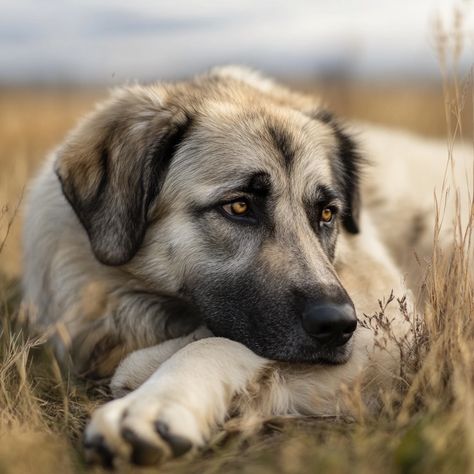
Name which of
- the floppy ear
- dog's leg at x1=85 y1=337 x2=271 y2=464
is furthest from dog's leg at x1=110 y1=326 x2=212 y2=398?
the floppy ear

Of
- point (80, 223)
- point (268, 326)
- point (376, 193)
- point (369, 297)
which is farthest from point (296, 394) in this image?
point (376, 193)

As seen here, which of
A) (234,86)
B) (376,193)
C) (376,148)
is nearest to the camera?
(234,86)

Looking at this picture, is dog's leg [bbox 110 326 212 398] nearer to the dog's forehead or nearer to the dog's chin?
the dog's chin

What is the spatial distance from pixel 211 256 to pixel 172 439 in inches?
41.5

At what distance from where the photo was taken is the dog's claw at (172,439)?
224 cm

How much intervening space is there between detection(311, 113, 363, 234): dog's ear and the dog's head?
0.84ft

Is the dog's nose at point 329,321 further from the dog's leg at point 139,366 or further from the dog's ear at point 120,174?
the dog's ear at point 120,174

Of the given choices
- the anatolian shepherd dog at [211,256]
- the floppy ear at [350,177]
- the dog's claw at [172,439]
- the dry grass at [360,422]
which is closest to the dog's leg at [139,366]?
the anatolian shepherd dog at [211,256]

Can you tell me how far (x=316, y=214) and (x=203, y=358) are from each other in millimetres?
958

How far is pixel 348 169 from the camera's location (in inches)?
151

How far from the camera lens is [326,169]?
3.46 metres

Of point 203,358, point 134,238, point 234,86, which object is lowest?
point 203,358

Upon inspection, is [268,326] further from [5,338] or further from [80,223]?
[5,338]

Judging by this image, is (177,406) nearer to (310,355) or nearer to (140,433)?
(140,433)
